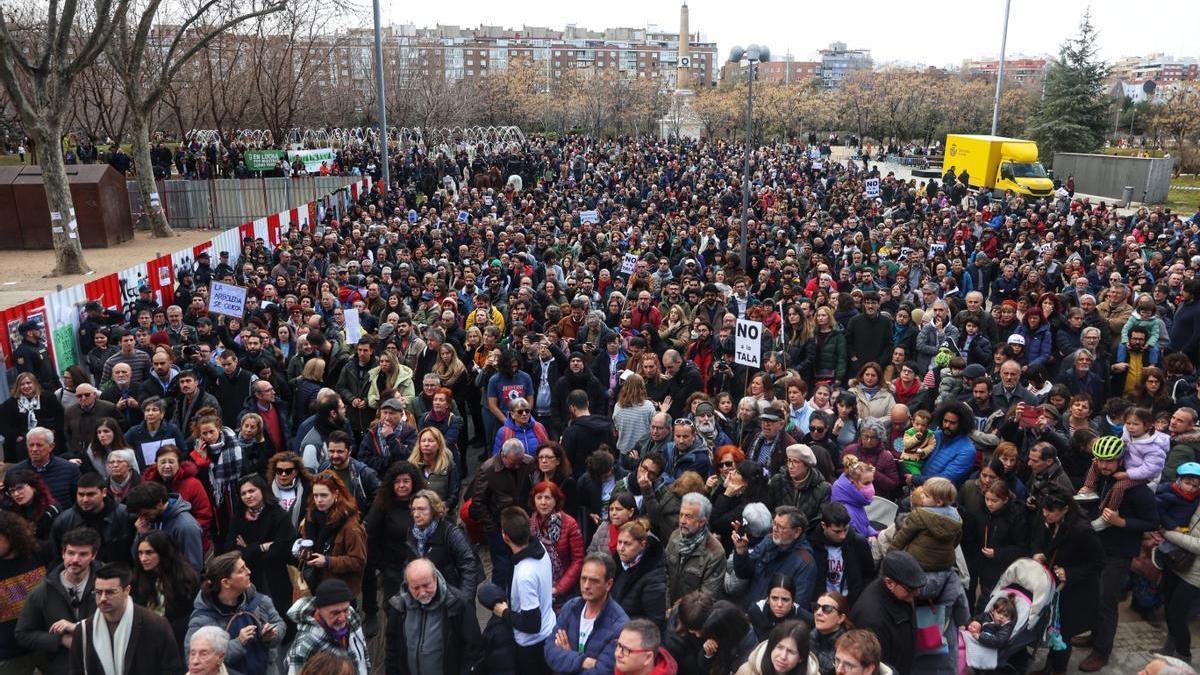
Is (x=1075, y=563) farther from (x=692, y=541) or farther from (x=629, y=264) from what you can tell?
(x=629, y=264)

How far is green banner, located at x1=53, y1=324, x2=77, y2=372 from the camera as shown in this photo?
1023cm

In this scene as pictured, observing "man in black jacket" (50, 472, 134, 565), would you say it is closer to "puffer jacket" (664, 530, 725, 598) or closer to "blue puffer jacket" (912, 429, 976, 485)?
"puffer jacket" (664, 530, 725, 598)

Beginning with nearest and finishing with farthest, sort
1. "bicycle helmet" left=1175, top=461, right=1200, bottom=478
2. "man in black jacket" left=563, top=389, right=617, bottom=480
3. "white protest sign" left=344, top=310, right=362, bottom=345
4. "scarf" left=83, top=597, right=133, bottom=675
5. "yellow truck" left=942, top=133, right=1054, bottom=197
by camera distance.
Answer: "scarf" left=83, top=597, right=133, bottom=675 < "bicycle helmet" left=1175, top=461, right=1200, bottom=478 < "man in black jacket" left=563, top=389, right=617, bottom=480 < "white protest sign" left=344, top=310, right=362, bottom=345 < "yellow truck" left=942, top=133, right=1054, bottom=197

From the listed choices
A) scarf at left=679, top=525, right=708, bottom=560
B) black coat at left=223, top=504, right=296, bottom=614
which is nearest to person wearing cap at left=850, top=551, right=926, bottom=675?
scarf at left=679, top=525, right=708, bottom=560

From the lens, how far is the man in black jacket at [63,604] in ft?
14.5

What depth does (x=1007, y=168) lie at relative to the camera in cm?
3178

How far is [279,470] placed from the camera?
5.52 meters

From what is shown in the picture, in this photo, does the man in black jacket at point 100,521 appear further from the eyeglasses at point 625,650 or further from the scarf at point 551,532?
the eyeglasses at point 625,650

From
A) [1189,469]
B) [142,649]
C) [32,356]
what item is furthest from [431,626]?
[32,356]

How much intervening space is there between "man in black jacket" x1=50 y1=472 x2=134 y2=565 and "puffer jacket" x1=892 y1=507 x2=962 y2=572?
181 inches

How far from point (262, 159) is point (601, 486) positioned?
3445 centimetres

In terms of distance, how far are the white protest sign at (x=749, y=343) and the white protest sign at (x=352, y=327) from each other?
4.06 m

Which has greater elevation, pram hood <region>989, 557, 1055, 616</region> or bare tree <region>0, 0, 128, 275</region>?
bare tree <region>0, 0, 128, 275</region>

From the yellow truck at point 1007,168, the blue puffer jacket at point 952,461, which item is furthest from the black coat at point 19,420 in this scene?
the yellow truck at point 1007,168
